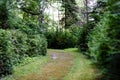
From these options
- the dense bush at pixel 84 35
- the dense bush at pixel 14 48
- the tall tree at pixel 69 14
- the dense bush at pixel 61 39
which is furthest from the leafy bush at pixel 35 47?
the tall tree at pixel 69 14

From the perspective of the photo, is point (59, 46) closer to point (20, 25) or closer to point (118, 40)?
point (20, 25)

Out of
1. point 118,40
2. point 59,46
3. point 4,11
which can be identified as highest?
point 4,11

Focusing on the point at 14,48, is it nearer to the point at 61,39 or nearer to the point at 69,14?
the point at 61,39

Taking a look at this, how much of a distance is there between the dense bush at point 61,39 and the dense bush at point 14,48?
11.0m

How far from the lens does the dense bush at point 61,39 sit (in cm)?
3014

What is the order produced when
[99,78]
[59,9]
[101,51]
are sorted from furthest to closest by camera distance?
[59,9] < [99,78] < [101,51]

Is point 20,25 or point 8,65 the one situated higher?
point 20,25

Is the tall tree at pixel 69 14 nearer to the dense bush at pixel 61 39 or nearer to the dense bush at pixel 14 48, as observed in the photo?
Result: the dense bush at pixel 61 39

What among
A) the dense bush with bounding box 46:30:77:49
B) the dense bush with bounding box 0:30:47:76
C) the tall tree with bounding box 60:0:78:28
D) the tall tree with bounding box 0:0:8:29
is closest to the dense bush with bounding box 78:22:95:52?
the dense bush with bounding box 0:30:47:76

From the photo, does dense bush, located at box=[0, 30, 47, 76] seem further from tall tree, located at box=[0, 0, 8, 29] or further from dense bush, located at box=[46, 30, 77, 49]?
dense bush, located at box=[46, 30, 77, 49]

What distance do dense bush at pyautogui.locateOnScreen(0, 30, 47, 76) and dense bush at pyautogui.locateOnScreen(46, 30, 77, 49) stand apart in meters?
11.0

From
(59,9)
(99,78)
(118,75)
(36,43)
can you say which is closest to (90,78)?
(99,78)

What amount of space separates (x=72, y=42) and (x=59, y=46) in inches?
73.9

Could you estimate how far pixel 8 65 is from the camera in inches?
393
